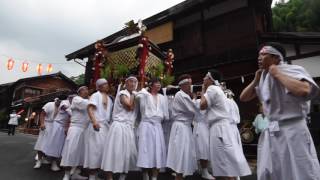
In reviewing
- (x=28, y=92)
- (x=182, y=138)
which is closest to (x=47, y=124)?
(x=182, y=138)

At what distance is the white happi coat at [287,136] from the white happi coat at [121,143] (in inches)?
109

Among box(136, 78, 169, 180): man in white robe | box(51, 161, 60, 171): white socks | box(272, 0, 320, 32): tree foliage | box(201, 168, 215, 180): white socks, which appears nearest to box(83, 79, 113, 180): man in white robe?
box(136, 78, 169, 180): man in white robe

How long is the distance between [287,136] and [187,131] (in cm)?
278

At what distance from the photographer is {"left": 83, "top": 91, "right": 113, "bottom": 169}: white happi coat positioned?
4.87 metres

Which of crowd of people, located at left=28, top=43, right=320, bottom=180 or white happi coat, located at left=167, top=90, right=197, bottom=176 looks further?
white happi coat, located at left=167, top=90, right=197, bottom=176

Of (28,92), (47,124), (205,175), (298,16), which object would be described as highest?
(298,16)

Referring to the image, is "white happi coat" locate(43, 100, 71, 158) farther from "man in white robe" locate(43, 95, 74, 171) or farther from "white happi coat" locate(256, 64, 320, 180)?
"white happi coat" locate(256, 64, 320, 180)

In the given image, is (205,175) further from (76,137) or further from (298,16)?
(298,16)

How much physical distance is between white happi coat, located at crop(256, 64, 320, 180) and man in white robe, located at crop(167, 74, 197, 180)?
2.31 m

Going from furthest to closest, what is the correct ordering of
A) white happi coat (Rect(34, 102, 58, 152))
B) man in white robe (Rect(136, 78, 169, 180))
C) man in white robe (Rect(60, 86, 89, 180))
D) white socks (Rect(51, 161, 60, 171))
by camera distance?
white happi coat (Rect(34, 102, 58, 152)), white socks (Rect(51, 161, 60, 171)), man in white robe (Rect(60, 86, 89, 180)), man in white robe (Rect(136, 78, 169, 180))

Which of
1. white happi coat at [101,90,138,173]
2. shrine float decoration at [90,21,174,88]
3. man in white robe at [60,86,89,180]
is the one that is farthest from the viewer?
shrine float decoration at [90,21,174,88]

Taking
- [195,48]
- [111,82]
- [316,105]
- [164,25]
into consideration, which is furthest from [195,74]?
[111,82]

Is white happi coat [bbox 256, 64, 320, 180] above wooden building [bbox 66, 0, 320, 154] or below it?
below

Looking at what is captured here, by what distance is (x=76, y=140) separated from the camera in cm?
536
